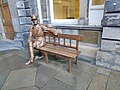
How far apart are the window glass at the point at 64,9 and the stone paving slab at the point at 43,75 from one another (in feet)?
6.59

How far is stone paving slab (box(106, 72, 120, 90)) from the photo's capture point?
1977mm

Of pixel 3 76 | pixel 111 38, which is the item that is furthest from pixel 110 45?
pixel 3 76

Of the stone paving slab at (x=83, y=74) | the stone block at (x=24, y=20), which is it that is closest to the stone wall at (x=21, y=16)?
the stone block at (x=24, y=20)

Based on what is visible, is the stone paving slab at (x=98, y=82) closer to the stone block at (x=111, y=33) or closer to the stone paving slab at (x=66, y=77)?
the stone paving slab at (x=66, y=77)

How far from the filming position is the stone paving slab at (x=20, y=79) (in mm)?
2160

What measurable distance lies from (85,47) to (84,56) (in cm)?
27

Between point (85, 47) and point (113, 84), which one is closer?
point (113, 84)

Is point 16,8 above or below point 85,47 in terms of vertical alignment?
above

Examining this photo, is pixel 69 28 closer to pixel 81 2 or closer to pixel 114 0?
pixel 81 2

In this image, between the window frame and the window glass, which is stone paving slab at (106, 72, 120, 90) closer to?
the window frame

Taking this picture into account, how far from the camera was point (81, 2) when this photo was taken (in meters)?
3.03

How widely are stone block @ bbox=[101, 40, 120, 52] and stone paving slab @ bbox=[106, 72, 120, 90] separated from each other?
55 centimetres

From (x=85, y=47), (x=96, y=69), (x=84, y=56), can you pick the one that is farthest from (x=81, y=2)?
(x=96, y=69)

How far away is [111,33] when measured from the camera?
91.5 inches
